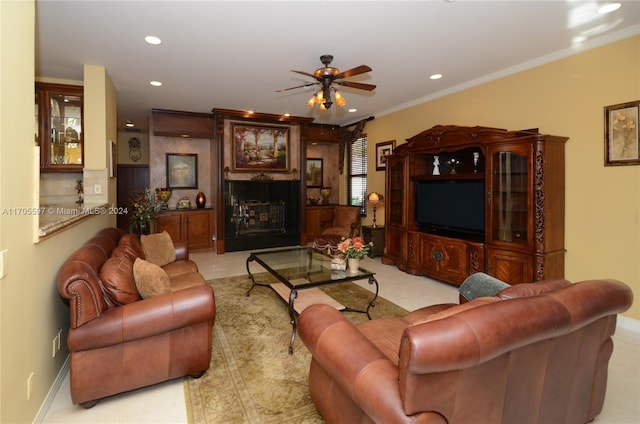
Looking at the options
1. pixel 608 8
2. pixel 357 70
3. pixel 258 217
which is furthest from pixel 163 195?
pixel 608 8

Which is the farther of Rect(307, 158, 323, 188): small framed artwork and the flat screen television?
Rect(307, 158, 323, 188): small framed artwork

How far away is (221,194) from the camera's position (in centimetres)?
658

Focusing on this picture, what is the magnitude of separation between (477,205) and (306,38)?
9.62ft

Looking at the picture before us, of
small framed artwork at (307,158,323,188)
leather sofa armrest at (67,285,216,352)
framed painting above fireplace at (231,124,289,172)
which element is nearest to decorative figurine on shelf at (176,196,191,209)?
framed painting above fireplace at (231,124,289,172)

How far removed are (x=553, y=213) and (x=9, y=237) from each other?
4.53 m

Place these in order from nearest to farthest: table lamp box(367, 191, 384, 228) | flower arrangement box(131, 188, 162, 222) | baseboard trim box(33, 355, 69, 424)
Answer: baseboard trim box(33, 355, 69, 424), flower arrangement box(131, 188, 162, 222), table lamp box(367, 191, 384, 228)

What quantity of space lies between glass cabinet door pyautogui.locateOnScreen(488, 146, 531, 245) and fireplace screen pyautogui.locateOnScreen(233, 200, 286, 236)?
444 centimetres

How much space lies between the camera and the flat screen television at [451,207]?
4297mm

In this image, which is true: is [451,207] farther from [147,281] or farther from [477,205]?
[147,281]

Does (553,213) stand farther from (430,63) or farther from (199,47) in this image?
(199,47)

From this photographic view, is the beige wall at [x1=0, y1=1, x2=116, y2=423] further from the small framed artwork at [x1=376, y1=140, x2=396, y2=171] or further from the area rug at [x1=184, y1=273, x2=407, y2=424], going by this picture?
the small framed artwork at [x1=376, y1=140, x2=396, y2=171]

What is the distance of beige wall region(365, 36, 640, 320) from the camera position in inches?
125

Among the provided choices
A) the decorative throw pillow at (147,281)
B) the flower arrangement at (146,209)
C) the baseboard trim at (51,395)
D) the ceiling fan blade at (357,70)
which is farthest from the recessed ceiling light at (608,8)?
the flower arrangement at (146,209)

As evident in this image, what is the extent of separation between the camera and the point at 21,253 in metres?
1.67
